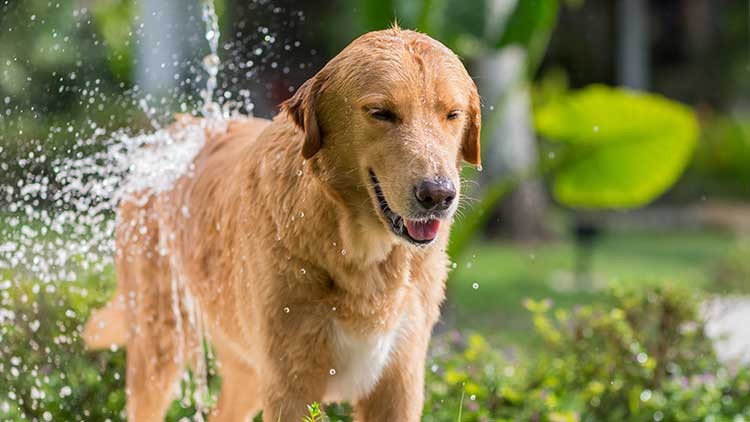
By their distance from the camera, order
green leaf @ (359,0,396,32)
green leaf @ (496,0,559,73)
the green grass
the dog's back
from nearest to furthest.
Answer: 1. the dog's back
2. green leaf @ (359,0,396,32)
3. green leaf @ (496,0,559,73)
4. the green grass

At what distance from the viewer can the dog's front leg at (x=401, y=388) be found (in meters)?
3.42

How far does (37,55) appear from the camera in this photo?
5938 millimetres

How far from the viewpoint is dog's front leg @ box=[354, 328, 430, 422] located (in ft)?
11.2

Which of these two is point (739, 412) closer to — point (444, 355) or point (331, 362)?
point (444, 355)

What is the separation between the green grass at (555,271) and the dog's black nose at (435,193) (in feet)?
15.7

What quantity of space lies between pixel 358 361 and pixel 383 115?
2.43 feet

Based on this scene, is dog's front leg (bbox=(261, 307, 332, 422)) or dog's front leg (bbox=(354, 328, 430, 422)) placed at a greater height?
dog's front leg (bbox=(261, 307, 332, 422))

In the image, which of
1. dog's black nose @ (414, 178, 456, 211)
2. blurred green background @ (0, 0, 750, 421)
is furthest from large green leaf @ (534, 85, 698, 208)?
dog's black nose @ (414, 178, 456, 211)

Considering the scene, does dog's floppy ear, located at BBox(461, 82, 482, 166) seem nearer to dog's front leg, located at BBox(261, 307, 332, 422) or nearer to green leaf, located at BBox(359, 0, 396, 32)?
dog's front leg, located at BBox(261, 307, 332, 422)

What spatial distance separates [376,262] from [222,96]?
1.34 metres

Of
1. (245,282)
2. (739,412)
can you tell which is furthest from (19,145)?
(739,412)

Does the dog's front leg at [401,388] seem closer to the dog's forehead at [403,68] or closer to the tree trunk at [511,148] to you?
the dog's forehead at [403,68]

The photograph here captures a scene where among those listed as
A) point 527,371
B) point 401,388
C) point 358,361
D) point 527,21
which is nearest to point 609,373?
point 527,371

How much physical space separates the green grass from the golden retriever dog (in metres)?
4.20
